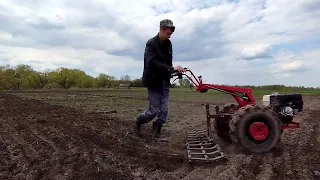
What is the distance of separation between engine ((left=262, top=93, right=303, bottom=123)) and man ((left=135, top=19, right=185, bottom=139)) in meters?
1.81

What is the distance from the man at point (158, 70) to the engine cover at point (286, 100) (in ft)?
5.88

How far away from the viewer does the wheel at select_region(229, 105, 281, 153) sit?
613 cm

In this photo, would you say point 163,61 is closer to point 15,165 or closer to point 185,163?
point 185,163

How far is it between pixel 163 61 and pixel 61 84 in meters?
62.7

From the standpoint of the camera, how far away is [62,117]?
8.99 meters

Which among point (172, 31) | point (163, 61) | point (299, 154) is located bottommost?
point (299, 154)

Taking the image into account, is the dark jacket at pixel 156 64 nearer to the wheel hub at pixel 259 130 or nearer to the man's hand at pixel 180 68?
the man's hand at pixel 180 68

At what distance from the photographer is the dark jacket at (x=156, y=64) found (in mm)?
7051

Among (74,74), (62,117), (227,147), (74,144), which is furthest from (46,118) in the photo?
(74,74)

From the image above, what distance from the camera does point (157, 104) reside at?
7352 millimetres

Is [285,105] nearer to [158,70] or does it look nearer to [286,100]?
[286,100]

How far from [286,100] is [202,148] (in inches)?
78.4

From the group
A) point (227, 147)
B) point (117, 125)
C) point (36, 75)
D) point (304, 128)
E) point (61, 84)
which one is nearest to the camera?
point (227, 147)

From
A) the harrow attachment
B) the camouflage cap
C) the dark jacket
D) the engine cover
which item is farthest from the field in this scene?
the camouflage cap
